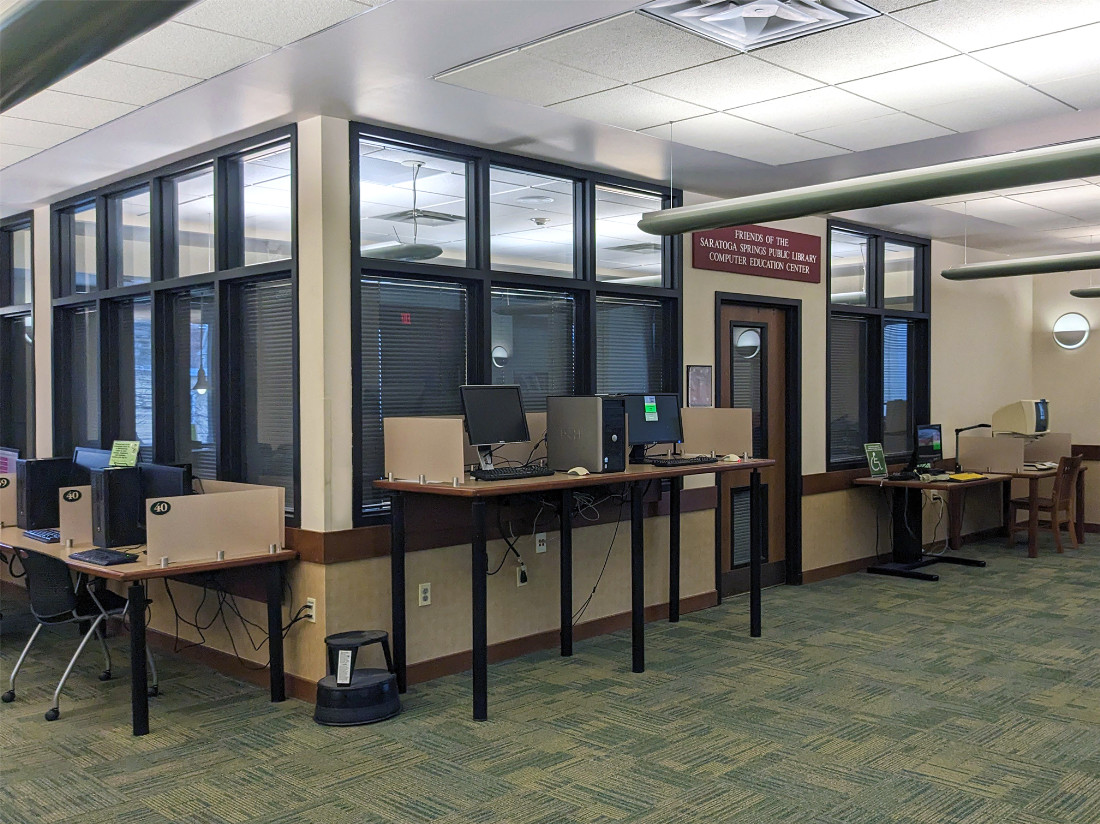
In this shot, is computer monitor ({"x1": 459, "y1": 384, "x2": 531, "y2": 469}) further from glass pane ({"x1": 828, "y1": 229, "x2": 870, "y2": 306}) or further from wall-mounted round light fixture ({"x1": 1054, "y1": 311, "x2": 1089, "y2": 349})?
wall-mounted round light fixture ({"x1": 1054, "y1": 311, "x2": 1089, "y2": 349})

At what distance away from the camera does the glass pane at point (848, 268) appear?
310 inches

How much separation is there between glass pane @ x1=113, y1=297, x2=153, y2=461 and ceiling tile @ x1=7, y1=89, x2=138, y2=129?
1346 mm

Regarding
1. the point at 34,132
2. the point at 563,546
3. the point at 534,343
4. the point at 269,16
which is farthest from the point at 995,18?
Result: the point at 34,132

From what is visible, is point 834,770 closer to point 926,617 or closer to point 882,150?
point 926,617

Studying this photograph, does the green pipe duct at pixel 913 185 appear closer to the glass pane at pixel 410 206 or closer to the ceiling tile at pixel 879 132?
the ceiling tile at pixel 879 132

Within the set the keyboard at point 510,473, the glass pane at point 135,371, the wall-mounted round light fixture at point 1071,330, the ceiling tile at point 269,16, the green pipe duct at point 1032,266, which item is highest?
the ceiling tile at point 269,16

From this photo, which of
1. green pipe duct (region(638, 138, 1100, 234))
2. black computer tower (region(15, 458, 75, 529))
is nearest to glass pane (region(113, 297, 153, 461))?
black computer tower (region(15, 458, 75, 529))

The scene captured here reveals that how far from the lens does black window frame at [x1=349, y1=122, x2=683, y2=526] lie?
4.79 metres

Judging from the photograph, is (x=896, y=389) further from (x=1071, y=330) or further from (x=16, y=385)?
(x=16, y=385)

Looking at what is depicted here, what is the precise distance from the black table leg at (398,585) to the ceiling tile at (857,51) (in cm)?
261

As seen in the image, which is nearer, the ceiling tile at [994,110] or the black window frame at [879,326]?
the ceiling tile at [994,110]

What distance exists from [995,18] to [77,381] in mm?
5977

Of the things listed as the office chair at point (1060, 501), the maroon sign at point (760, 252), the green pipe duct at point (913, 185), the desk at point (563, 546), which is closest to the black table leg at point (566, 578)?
the desk at point (563, 546)

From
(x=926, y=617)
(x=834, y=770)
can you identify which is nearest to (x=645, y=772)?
(x=834, y=770)
